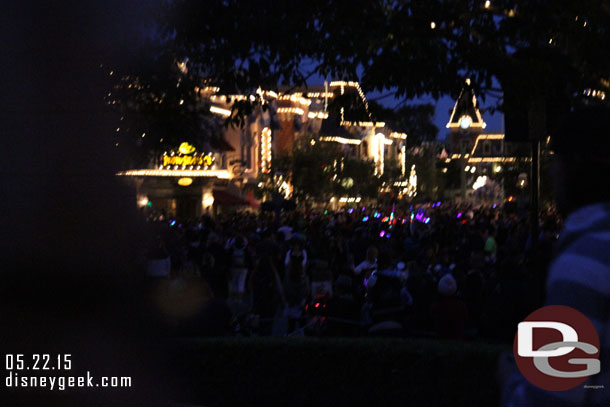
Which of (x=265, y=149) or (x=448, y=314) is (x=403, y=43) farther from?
(x=265, y=149)

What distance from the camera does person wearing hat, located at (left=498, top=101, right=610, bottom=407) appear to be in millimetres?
1865

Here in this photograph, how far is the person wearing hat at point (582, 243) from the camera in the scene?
6.12 feet

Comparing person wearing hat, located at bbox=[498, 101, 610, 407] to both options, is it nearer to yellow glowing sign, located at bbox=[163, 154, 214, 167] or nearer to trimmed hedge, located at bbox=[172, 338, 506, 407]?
trimmed hedge, located at bbox=[172, 338, 506, 407]

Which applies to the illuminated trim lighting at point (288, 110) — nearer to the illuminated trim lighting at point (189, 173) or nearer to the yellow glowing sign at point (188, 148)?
the illuminated trim lighting at point (189, 173)

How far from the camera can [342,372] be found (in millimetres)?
8250

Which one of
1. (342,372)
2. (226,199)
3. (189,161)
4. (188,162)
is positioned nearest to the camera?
(342,372)

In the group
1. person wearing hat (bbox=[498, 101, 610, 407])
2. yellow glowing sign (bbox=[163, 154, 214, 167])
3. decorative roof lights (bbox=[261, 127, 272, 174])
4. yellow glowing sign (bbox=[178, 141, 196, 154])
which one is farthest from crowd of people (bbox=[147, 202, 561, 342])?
decorative roof lights (bbox=[261, 127, 272, 174])

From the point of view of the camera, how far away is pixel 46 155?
315 cm

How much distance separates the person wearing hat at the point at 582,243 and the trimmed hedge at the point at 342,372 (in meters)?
5.92

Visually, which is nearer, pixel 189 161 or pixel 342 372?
pixel 342 372

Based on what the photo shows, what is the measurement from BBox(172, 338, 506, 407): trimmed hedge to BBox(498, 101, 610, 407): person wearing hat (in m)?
5.92

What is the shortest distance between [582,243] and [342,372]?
651cm

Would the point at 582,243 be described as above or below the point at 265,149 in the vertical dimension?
below

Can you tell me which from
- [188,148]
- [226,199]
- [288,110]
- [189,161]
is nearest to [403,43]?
[188,148]
